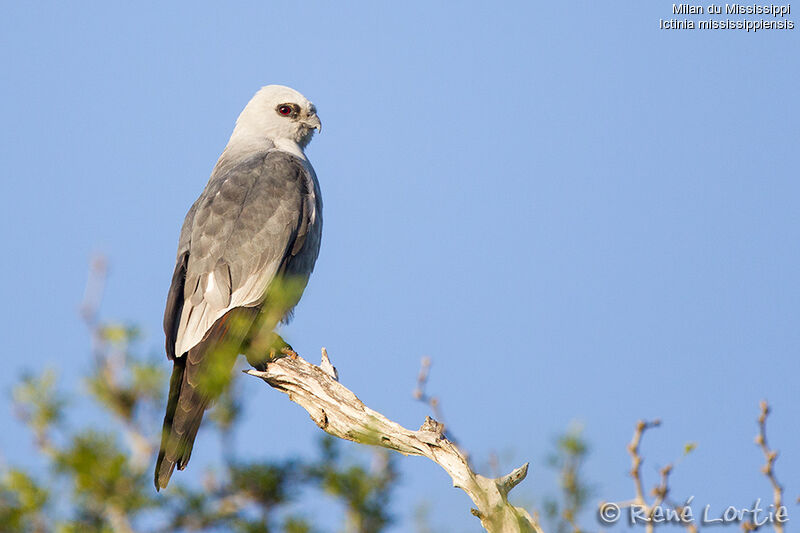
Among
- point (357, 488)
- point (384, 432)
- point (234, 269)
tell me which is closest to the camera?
point (357, 488)

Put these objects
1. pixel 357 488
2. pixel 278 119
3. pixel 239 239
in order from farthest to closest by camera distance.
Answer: pixel 278 119 → pixel 239 239 → pixel 357 488

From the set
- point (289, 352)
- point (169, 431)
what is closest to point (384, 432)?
point (289, 352)

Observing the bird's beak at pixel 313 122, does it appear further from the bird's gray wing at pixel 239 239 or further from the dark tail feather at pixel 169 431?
the dark tail feather at pixel 169 431

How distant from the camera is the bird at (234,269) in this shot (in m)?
5.27

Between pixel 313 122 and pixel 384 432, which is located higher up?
pixel 313 122

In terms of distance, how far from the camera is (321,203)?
6.77 m

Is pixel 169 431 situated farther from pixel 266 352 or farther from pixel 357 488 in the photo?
pixel 357 488

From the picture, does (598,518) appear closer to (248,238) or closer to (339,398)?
(339,398)

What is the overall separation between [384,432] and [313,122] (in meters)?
4.27

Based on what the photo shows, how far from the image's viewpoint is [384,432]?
422 centimetres

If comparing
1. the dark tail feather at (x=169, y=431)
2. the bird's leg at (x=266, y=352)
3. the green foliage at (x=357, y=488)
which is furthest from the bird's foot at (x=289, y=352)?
the green foliage at (x=357, y=488)

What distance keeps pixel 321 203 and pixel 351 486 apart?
4.38 m

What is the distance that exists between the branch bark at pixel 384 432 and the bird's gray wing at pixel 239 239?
2.10 feet

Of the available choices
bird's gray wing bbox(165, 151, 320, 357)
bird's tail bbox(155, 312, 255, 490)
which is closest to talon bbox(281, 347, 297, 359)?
bird's tail bbox(155, 312, 255, 490)
